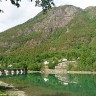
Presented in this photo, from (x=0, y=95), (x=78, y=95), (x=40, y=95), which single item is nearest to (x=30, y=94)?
(x=40, y=95)

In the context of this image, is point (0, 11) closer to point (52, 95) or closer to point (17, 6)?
point (17, 6)

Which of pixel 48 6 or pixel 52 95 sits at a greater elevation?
pixel 48 6

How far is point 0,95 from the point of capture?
61.9 meters

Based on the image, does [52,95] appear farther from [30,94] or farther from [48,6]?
[48,6]

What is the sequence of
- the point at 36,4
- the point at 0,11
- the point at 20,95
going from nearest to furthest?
the point at 36,4, the point at 0,11, the point at 20,95

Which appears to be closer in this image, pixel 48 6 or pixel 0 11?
pixel 48 6

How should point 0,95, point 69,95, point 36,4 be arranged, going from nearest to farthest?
point 36,4 < point 0,95 < point 69,95

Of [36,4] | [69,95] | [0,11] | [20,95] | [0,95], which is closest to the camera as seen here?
[36,4]

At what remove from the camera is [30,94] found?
3174 inches

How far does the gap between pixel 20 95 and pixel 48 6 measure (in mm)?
41262

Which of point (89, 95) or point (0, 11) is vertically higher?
point (0, 11)

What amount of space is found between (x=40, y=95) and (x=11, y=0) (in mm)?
43808

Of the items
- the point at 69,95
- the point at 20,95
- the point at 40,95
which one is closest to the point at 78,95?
the point at 69,95

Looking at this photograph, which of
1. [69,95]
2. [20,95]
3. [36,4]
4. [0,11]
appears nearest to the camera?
[36,4]
